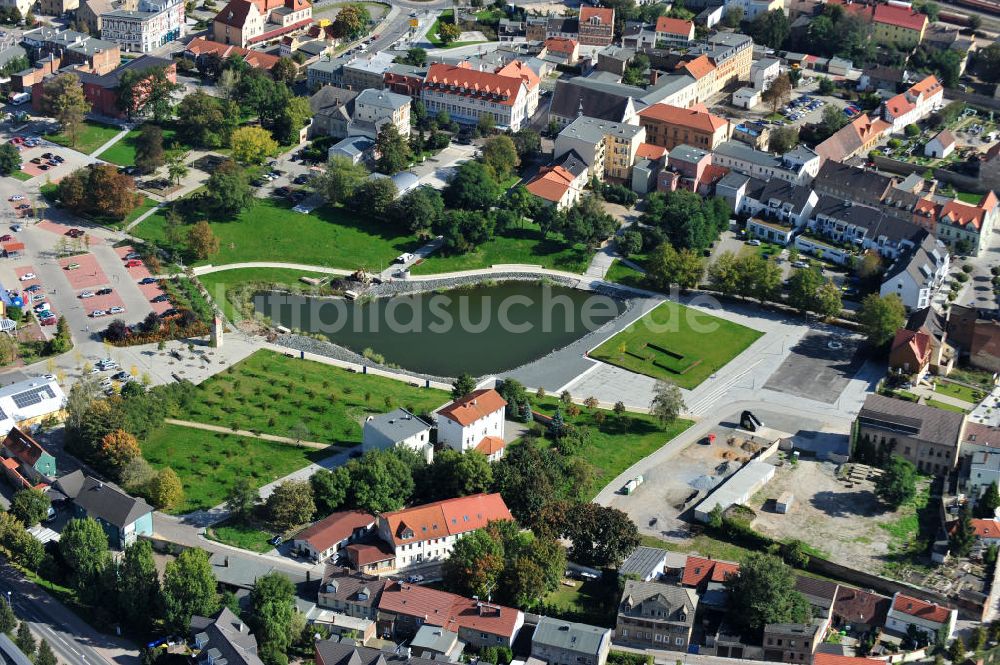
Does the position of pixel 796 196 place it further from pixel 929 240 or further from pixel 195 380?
pixel 195 380

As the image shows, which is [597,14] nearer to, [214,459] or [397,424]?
[397,424]

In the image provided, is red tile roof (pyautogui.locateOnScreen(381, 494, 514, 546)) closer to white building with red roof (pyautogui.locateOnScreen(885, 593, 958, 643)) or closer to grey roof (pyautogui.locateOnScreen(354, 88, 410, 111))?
white building with red roof (pyautogui.locateOnScreen(885, 593, 958, 643))

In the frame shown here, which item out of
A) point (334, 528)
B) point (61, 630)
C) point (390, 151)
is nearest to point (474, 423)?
point (334, 528)

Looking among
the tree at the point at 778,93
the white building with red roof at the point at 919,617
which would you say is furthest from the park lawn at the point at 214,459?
the tree at the point at 778,93

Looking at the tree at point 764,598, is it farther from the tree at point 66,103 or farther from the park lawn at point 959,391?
the tree at point 66,103

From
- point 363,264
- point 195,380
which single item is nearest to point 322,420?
point 195,380

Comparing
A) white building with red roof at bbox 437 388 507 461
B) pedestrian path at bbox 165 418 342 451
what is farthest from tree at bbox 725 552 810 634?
pedestrian path at bbox 165 418 342 451
